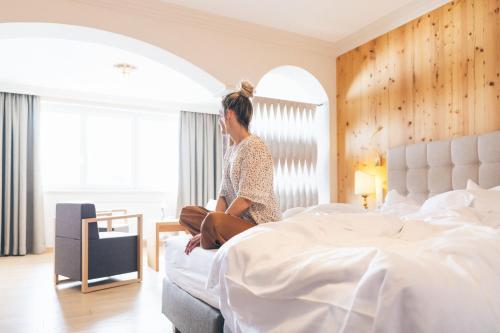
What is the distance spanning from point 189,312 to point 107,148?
5.56m

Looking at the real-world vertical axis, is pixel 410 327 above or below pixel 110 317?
above

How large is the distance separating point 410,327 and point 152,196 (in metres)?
6.62

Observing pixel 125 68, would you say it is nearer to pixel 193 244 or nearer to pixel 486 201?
pixel 193 244

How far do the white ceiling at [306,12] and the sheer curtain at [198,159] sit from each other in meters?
3.65

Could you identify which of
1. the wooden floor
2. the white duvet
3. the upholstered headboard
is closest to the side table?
the wooden floor

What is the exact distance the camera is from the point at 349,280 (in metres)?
1.03

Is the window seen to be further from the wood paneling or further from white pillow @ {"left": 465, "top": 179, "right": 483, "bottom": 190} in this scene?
white pillow @ {"left": 465, "top": 179, "right": 483, "bottom": 190}

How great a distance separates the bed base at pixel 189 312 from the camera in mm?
1647

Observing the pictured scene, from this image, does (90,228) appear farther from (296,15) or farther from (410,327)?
(410,327)

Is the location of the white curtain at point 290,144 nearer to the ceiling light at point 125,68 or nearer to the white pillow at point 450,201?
the ceiling light at point 125,68

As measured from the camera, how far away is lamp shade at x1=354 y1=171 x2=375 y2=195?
3.85 m

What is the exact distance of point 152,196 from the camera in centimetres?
711

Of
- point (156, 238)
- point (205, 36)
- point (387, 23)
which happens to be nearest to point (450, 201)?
point (387, 23)

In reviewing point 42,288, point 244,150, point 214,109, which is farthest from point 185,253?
point 214,109
